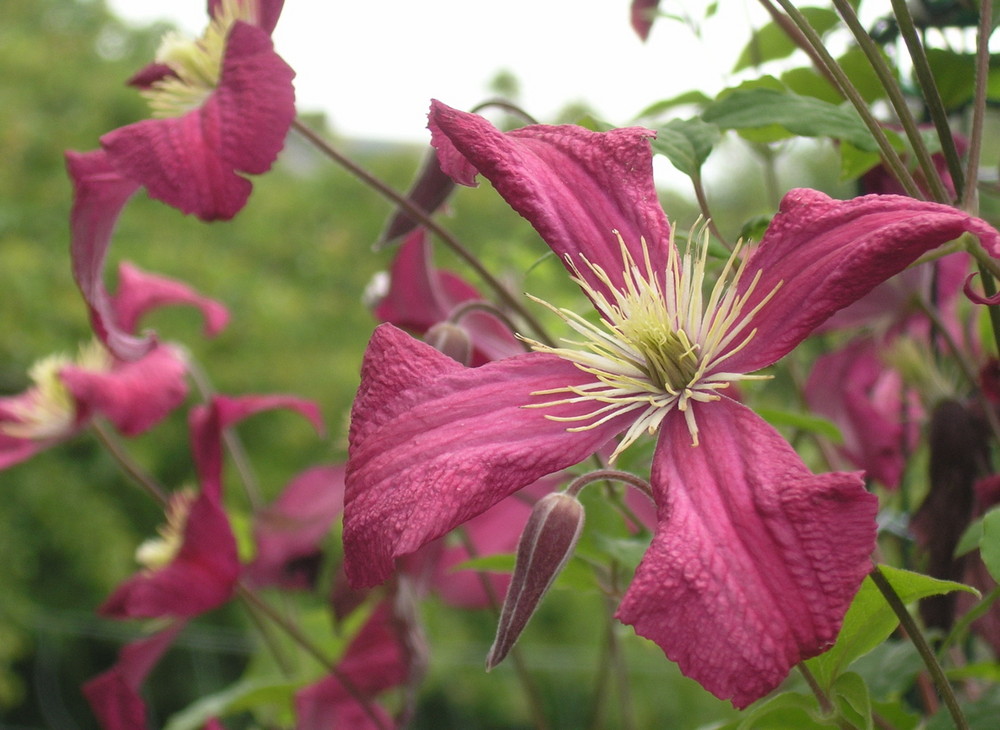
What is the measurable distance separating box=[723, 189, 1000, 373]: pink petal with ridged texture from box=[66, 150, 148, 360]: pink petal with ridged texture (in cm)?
28

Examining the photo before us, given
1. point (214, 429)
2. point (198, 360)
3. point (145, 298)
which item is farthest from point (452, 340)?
point (198, 360)

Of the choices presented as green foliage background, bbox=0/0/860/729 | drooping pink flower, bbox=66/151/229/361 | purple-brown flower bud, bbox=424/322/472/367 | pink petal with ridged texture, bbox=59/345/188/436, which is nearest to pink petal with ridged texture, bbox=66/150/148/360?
drooping pink flower, bbox=66/151/229/361

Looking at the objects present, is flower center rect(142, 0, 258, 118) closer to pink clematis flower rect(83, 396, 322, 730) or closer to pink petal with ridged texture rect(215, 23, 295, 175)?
pink petal with ridged texture rect(215, 23, 295, 175)

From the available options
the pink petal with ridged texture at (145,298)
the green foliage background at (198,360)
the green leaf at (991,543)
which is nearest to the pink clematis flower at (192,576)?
the pink petal with ridged texture at (145,298)

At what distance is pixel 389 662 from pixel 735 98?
429mm

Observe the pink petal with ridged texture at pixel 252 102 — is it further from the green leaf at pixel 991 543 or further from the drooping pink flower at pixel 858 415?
the drooping pink flower at pixel 858 415

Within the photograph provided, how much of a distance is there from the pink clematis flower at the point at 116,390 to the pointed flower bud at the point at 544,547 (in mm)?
420

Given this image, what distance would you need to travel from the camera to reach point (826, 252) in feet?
0.99

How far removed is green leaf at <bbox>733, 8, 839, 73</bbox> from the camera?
1.78ft

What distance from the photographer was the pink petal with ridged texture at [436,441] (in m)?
Result: 0.30

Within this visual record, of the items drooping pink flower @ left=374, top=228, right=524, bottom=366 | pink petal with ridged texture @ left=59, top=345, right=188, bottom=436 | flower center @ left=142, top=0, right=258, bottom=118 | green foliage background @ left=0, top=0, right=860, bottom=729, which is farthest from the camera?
green foliage background @ left=0, top=0, right=860, bottom=729

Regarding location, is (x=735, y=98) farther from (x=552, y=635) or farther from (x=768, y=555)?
(x=552, y=635)

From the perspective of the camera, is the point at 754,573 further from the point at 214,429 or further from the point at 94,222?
the point at 214,429

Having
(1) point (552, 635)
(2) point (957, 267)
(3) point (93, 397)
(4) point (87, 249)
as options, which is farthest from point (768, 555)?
(1) point (552, 635)
